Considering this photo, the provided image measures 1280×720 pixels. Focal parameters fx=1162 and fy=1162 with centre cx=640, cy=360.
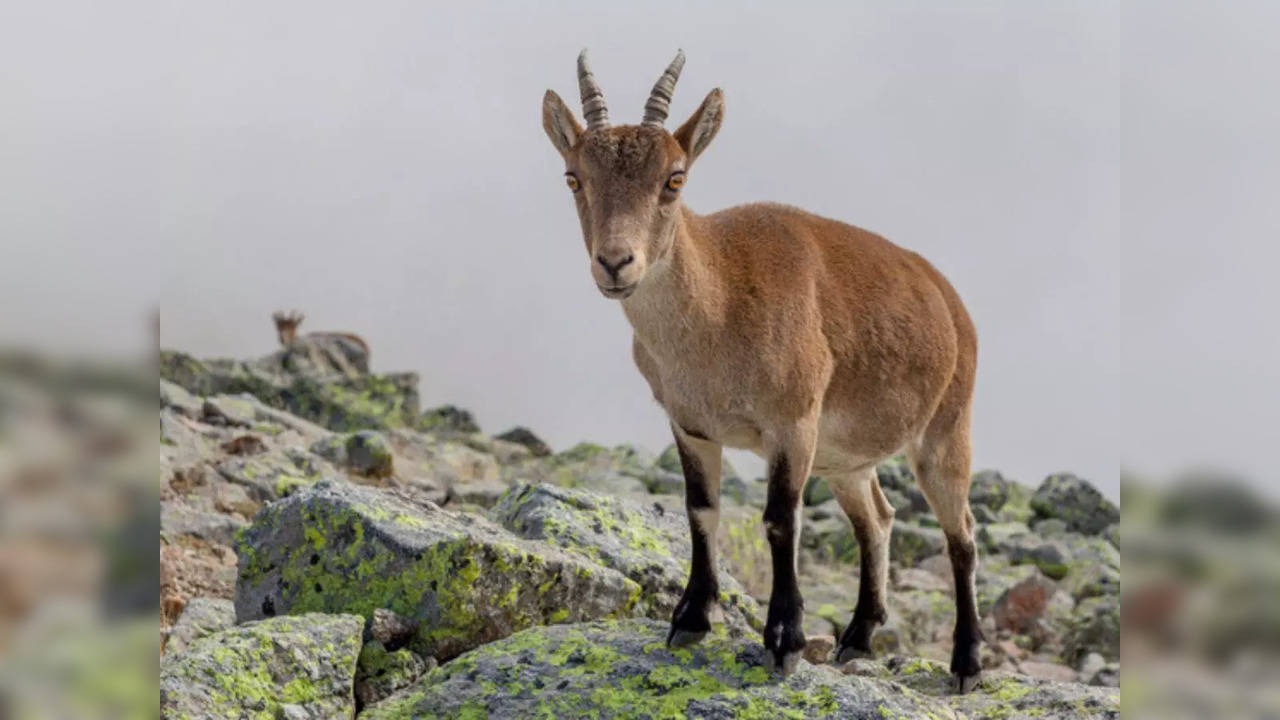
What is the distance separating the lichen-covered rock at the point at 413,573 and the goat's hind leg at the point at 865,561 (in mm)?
2503

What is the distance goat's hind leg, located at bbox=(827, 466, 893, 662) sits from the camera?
10508 mm

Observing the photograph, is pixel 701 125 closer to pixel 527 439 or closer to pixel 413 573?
pixel 413 573

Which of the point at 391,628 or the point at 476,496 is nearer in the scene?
the point at 391,628

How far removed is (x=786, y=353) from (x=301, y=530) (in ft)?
12.4

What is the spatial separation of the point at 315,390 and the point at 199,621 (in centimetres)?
2228

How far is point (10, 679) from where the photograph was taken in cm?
220

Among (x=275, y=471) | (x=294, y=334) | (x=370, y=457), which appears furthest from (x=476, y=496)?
(x=294, y=334)

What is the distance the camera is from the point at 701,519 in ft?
26.9

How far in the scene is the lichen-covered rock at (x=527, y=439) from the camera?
103 ft

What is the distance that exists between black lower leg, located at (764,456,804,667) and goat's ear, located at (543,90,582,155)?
2511 millimetres

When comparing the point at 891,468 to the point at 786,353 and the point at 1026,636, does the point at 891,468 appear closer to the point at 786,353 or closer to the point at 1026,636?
the point at 1026,636

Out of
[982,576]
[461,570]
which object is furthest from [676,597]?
[982,576]

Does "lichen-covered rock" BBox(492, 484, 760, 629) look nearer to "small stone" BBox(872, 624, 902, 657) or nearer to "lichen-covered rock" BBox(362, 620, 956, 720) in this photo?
"lichen-covered rock" BBox(362, 620, 956, 720)

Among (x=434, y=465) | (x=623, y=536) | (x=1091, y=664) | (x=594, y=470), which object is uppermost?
(x=594, y=470)
